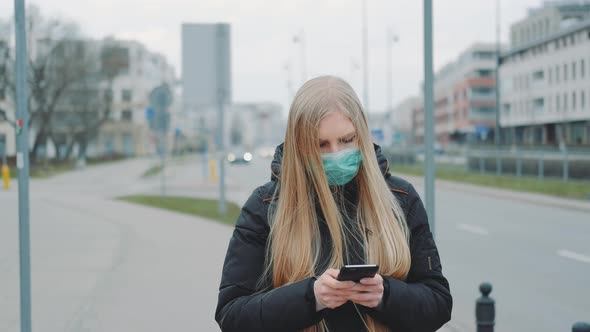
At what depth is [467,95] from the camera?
110 metres

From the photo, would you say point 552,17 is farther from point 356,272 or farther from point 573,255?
point 356,272

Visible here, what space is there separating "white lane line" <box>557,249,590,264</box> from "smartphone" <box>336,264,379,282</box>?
1039 centimetres

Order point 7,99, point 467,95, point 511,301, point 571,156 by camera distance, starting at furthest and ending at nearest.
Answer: point 467,95, point 7,99, point 571,156, point 511,301

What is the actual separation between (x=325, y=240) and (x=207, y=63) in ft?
49.9

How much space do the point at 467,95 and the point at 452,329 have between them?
351ft

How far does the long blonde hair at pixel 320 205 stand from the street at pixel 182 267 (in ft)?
14.7

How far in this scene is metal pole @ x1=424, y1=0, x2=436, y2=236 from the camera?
540 cm

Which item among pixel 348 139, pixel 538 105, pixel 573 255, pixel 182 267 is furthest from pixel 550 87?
pixel 348 139

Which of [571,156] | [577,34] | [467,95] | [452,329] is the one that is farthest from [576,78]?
[452,329]

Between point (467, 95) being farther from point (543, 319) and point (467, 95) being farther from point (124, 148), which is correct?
point (543, 319)

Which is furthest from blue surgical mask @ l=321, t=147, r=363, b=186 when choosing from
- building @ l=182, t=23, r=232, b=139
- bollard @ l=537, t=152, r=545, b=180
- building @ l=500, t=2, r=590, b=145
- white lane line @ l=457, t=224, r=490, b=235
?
building @ l=500, t=2, r=590, b=145

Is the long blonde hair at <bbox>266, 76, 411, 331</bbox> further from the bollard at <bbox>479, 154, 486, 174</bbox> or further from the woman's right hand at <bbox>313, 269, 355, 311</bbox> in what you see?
the bollard at <bbox>479, 154, 486, 174</bbox>

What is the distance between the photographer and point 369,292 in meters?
2.04

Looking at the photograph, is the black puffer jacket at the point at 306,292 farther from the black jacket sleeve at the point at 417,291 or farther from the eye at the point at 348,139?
the eye at the point at 348,139
